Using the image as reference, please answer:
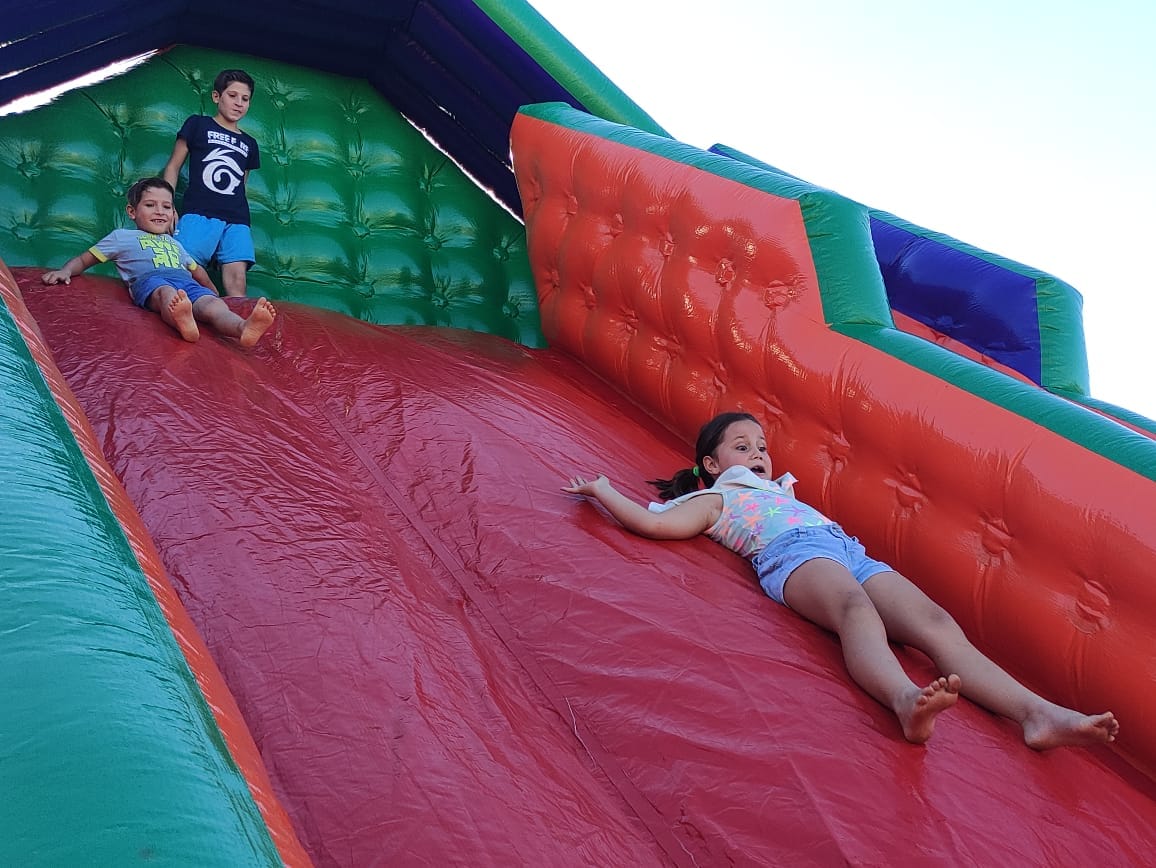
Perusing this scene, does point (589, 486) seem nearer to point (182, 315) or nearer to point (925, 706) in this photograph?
point (925, 706)

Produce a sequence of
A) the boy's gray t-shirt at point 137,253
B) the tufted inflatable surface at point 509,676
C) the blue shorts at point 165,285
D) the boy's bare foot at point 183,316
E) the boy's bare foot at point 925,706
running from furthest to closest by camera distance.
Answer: the boy's gray t-shirt at point 137,253, the blue shorts at point 165,285, the boy's bare foot at point 183,316, the boy's bare foot at point 925,706, the tufted inflatable surface at point 509,676

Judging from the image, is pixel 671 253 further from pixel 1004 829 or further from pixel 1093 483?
pixel 1004 829

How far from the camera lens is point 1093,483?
66.7 inches

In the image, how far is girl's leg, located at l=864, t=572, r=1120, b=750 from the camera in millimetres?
1454

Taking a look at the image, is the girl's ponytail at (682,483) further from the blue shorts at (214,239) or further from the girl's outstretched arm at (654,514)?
the blue shorts at (214,239)

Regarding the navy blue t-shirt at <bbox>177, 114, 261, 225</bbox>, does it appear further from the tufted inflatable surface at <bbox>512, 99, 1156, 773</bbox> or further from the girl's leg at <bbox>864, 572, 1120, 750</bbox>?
the girl's leg at <bbox>864, 572, 1120, 750</bbox>

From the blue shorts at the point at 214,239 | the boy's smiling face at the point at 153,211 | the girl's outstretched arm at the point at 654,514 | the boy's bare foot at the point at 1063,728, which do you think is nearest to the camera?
the boy's bare foot at the point at 1063,728

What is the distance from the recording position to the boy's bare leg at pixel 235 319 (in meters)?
2.37

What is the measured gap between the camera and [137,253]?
2719 millimetres

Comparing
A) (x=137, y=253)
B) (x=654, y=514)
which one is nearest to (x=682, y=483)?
(x=654, y=514)

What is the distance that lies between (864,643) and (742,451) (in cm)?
64

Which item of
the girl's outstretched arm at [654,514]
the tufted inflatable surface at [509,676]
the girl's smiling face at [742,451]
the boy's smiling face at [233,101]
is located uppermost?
the boy's smiling face at [233,101]

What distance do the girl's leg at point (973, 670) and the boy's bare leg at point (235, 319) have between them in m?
1.40

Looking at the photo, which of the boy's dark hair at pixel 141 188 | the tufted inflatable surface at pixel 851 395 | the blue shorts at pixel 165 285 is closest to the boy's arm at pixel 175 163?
the boy's dark hair at pixel 141 188
